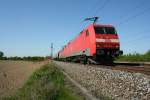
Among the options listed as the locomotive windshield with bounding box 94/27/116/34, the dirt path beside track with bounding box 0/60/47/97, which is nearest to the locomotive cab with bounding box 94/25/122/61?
the locomotive windshield with bounding box 94/27/116/34

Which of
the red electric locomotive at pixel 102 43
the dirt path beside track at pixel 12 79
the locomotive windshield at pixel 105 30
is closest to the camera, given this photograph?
the red electric locomotive at pixel 102 43

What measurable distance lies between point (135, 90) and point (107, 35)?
11.9 meters

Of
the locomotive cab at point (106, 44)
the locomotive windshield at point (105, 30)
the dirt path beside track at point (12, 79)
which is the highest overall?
the locomotive windshield at point (105, 30)

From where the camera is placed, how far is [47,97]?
8766 millimetres

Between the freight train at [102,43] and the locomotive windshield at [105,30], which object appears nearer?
the freight train at [102,43]

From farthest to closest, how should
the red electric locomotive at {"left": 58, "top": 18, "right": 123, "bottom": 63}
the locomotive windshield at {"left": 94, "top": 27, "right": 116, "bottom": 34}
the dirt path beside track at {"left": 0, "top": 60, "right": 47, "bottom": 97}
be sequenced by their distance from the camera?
the dirt path beside track at {"left": 0, "top": 60, "right": 47, "bottom": 97} → the locomotive windshield at {"left": 94, "top": 27, "right": 116, "bottom": 34} → the red electric locomotive at {"left": 58, "top": 18, "right": 123, "bottom": 63}

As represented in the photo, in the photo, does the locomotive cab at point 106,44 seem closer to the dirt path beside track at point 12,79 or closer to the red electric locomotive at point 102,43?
the red electric locomotive at point 102,43

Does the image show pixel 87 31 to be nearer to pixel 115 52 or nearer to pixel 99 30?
pixel 99 30

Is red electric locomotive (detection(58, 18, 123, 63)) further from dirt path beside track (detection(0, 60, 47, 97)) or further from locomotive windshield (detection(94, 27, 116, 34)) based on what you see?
dirt path beside track (detection(0, 60, 47, 97))

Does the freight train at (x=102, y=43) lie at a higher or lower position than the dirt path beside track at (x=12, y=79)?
higher

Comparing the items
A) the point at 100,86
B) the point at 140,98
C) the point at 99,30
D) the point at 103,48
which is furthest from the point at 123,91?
the point at 99,30

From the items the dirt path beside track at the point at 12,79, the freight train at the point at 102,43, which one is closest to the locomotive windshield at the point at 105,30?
the freight train at the point at 102,43

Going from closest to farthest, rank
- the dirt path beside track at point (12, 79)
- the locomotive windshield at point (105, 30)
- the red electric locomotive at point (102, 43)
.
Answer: the red electric locomotive at point (102, 43), the locomotive windshield at point (105, 30), the dirt path beside track at point (12, 79)

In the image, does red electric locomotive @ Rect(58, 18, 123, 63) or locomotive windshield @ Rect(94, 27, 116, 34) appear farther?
locomotive windshield @ Rect(94, 27, 116, 34)
